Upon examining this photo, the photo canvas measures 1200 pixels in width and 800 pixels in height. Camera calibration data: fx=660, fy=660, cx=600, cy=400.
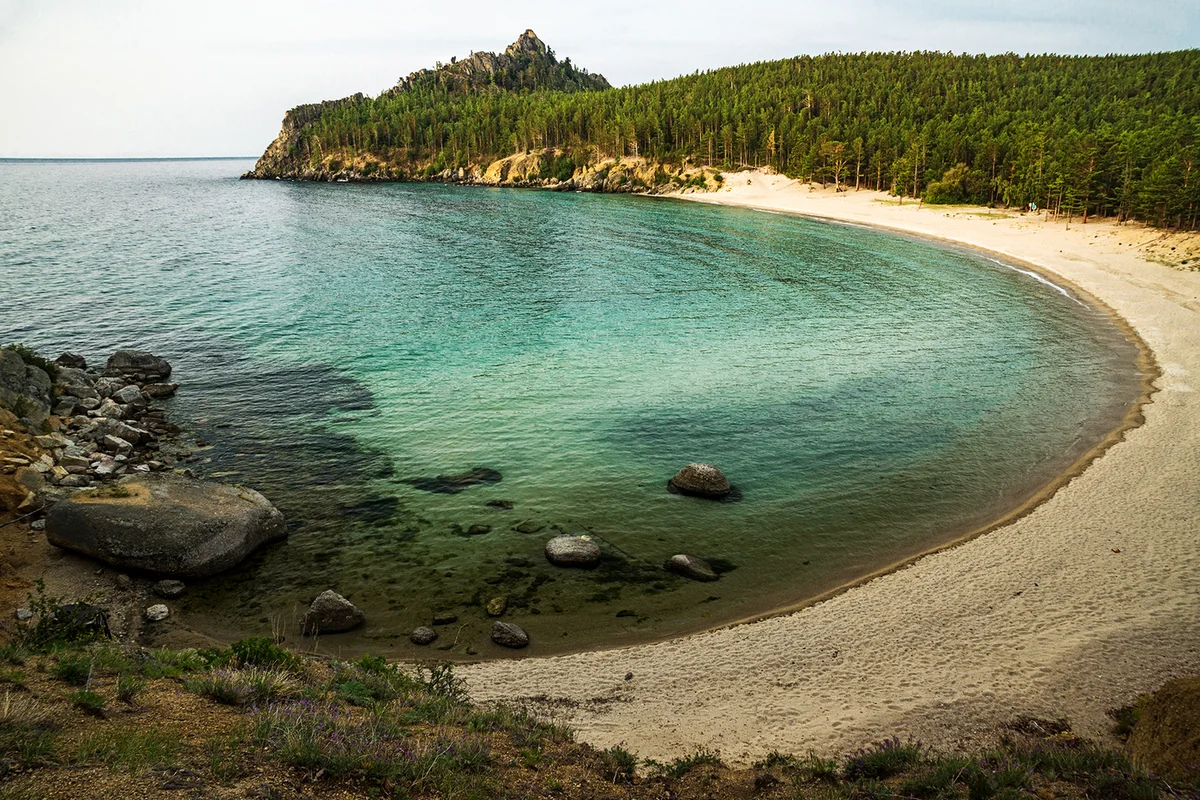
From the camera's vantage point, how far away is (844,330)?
44.1 m

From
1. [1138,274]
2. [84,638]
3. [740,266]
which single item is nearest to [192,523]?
[84,638]

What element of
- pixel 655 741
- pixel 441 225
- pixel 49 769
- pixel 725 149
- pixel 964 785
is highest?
pixel 725 149

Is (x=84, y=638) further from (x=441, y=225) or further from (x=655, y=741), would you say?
(x=441, y=225)

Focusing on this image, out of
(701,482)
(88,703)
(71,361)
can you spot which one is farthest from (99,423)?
(701,482)

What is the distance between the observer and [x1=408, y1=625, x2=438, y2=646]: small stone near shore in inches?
630

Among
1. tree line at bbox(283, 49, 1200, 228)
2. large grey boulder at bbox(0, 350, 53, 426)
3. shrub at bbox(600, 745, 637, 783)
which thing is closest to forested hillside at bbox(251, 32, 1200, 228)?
tree line at bbox(283, 49, 1200, 228)

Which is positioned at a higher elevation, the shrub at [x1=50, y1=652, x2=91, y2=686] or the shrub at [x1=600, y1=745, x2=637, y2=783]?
the shrub at [x1=50, y1=652, x2=91, y2=686]

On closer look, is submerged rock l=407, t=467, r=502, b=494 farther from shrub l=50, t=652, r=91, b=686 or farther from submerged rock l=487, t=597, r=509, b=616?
Answer: shrub l=50, t=652, r=91, b=686

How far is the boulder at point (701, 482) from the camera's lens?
2275 cm

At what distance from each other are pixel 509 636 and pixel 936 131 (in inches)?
5433

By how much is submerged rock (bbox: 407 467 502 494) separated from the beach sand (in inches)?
364

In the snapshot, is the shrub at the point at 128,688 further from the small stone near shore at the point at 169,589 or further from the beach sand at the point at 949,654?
the small stone near shore at the point at 169,589

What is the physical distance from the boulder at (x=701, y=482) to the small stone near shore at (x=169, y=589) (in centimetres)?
1491

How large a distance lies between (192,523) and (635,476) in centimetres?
1397
